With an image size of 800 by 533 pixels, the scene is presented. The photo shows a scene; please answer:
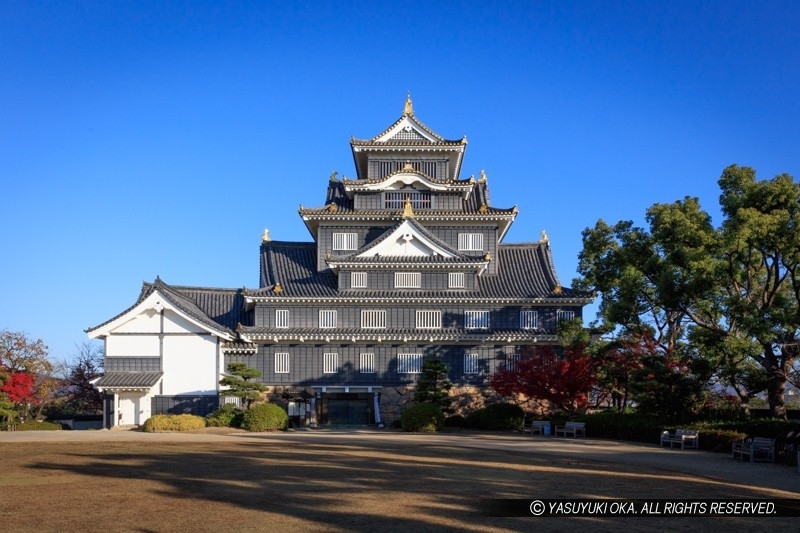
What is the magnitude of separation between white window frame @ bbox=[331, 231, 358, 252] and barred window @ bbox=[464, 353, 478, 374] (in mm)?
9767

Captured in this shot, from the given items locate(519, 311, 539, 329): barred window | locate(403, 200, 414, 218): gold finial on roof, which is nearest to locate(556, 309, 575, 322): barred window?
locate(519, 311, 539, 329): barred window

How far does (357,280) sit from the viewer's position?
44.4 m

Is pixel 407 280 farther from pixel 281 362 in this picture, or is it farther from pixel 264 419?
pixel 264 419

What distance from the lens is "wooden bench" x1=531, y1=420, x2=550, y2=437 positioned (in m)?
34.6

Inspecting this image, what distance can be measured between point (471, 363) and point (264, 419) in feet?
42.3

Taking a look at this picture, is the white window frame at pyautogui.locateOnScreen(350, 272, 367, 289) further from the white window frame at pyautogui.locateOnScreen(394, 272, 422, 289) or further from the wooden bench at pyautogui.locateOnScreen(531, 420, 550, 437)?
the wooden bench at pyautogui.locateOnScreen(531, 420, 550, 437)

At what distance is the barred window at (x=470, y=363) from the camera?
42.9 m

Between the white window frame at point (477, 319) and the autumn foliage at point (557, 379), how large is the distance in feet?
17.2

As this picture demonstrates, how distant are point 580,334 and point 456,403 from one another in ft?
31.2

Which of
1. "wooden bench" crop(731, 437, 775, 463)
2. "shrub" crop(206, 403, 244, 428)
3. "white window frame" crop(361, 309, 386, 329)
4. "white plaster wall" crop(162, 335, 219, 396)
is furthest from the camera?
"white window frame" crop(361, 309, 386, 329)

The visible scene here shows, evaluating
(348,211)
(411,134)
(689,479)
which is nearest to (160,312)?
(348,211)

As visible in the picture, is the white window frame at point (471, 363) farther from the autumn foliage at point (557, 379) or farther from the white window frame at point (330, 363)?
the white window frame at point (330, 363)

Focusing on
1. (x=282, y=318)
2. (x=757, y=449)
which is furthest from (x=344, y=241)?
(x=757, y=449)

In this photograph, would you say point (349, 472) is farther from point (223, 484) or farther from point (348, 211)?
point (348, 211)
